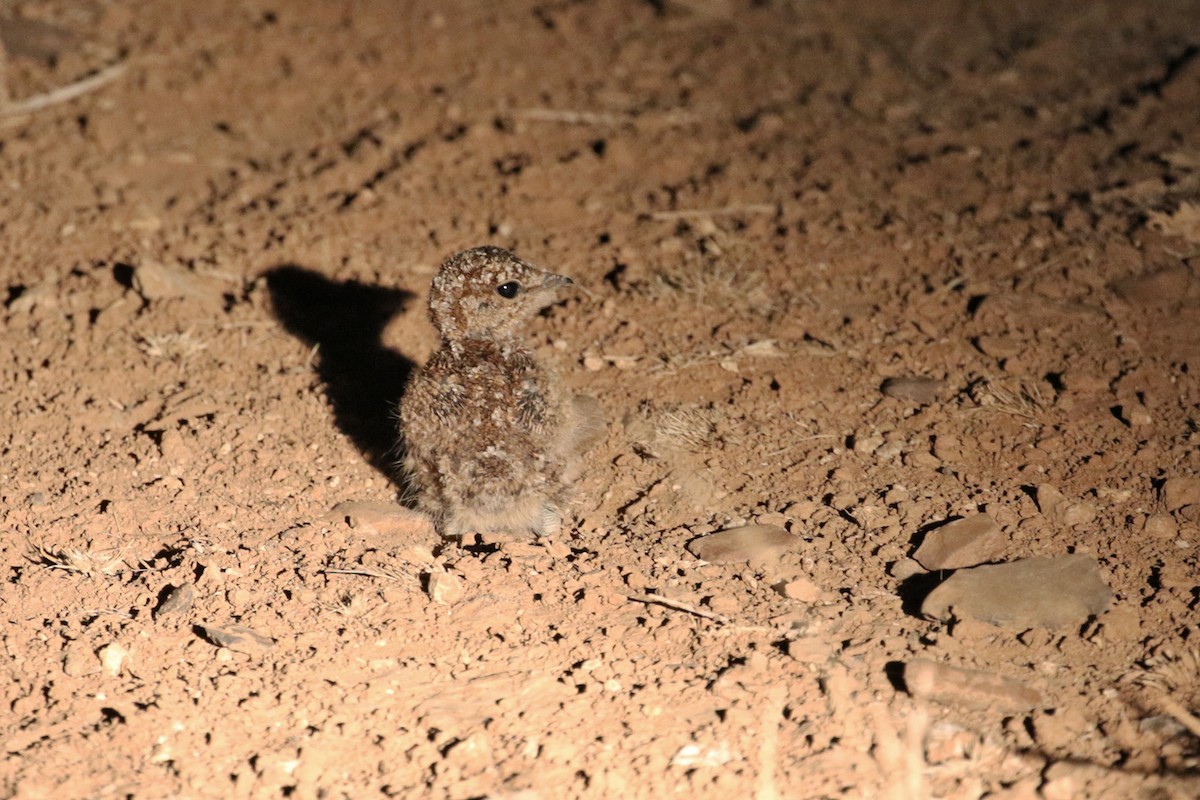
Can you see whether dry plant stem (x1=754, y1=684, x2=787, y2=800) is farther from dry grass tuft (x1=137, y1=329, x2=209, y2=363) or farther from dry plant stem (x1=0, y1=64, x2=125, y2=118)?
dry plant stem (x1=0, y1=64, x2=125, y2=118)

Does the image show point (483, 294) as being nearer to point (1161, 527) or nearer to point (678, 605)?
point (678, 605)

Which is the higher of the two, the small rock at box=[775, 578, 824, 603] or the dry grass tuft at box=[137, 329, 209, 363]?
the dry grass tuft at box=[137, 329, 209, 363]

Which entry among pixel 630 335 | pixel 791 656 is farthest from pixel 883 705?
pixel 630 335

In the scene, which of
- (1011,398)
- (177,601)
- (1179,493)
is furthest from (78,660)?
(1179,493)

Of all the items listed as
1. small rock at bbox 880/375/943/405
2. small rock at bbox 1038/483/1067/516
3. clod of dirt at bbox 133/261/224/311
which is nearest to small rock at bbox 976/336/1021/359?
small rock at bbox 880/375/943/405

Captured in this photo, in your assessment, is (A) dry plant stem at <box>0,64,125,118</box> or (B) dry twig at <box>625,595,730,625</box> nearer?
(B) dry twig at <box>625,595,730,625</box>

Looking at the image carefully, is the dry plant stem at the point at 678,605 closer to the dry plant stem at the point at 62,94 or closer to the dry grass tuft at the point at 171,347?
the dry grass tuft at the point at 171,347

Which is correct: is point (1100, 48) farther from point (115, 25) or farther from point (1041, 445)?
point (115, 25)
